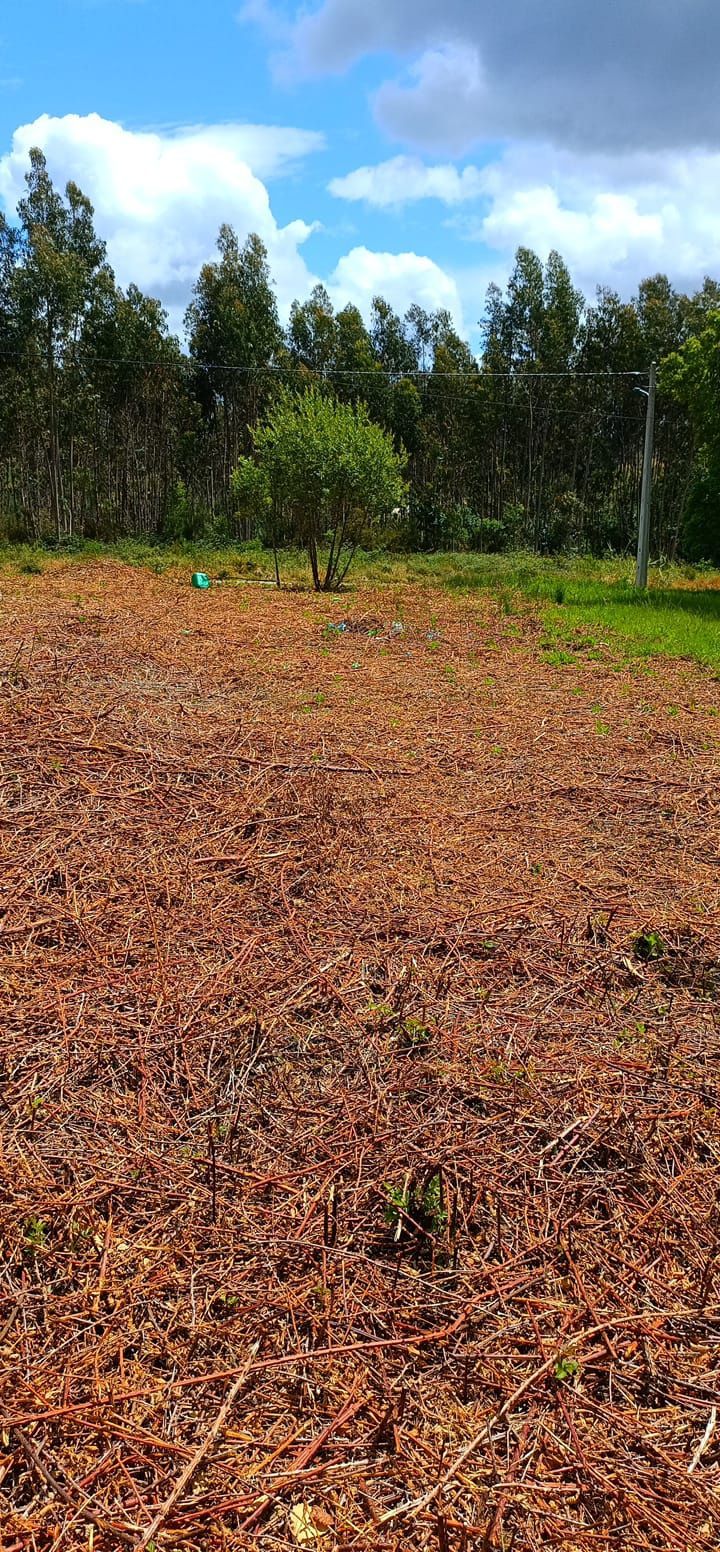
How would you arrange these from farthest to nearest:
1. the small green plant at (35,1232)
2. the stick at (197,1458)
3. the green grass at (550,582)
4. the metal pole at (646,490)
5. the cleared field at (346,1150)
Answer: the metal pole at (646,490) → the green grass at (550,582) → the small green plant at (35,1232) → the cleared field at (346,1150) → the stick at (197,1458)

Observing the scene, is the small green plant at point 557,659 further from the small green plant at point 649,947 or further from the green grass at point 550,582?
the small green plant at point 649,947

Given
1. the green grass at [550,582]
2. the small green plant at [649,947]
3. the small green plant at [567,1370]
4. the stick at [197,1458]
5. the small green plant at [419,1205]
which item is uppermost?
the green grass at [550,582]

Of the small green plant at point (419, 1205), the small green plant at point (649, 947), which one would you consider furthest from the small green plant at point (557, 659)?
the small green plant at point (419, 1205)

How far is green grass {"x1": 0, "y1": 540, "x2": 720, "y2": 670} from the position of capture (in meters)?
13.3

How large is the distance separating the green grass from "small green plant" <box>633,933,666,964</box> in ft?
24.4

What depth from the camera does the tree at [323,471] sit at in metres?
19.5

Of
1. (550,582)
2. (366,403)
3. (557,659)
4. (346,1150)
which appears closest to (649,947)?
(346,1150)

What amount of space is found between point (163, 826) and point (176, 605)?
35.1ft

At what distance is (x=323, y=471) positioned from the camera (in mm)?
19547

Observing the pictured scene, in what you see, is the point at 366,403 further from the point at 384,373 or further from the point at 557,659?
the point at 557,659

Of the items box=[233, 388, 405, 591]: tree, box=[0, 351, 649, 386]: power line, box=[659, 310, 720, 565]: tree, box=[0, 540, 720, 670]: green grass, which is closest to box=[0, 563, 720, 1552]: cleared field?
box=[0, 540, 720, 670]: green grass

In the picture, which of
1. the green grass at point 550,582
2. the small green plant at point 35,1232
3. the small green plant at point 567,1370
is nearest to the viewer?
the small green plant at point 567,1370

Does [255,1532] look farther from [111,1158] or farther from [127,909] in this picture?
[127,909]

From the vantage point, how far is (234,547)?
3067 cm
